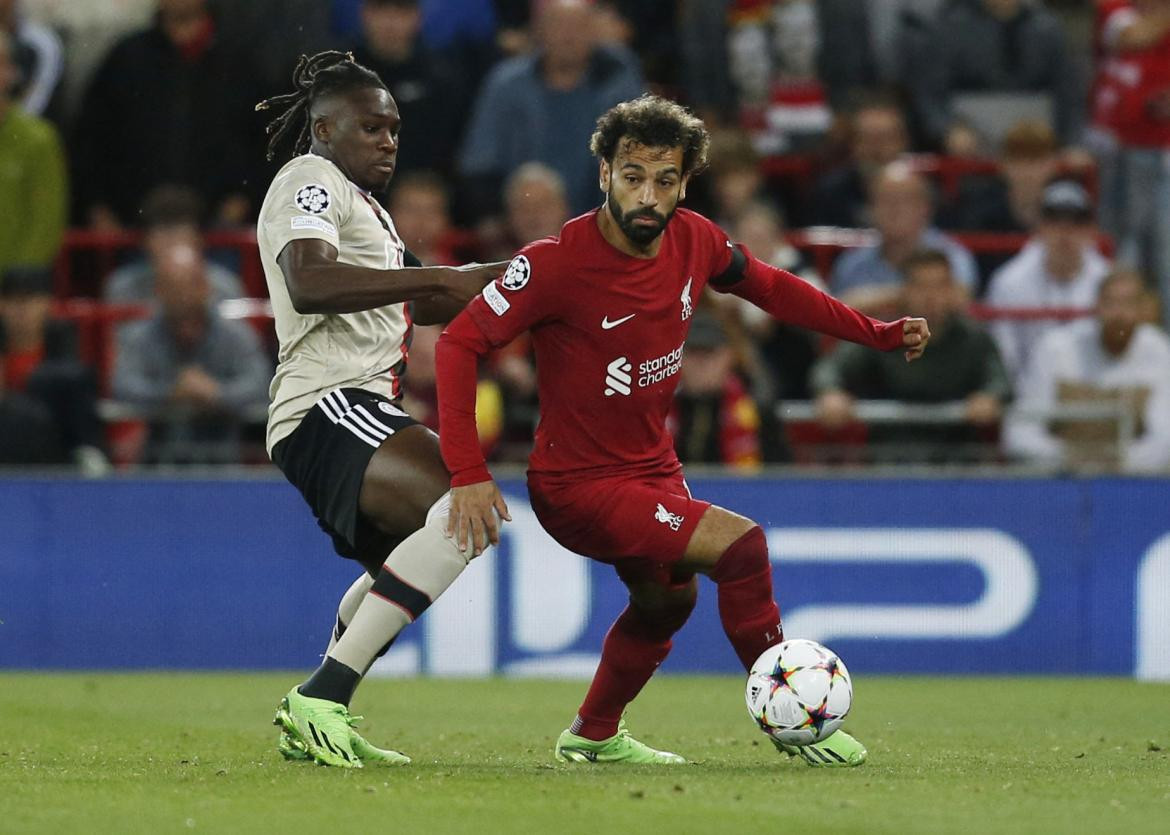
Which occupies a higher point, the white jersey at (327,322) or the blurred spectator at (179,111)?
the blurred spectator at (179,111)

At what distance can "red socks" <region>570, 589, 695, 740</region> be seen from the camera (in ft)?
20.9

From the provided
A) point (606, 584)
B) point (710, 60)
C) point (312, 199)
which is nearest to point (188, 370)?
point (606, 584)

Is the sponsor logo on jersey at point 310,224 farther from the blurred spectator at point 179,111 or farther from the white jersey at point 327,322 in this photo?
the blurred spectator at point 179,111

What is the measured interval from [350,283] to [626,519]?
109 cm

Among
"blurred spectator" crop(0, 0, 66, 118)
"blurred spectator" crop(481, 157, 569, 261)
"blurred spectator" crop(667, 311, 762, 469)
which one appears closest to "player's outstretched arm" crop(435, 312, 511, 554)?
"blurred spectator" crop(667, 311, 762, 469)

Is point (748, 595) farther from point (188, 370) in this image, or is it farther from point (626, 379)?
point (188, 370)

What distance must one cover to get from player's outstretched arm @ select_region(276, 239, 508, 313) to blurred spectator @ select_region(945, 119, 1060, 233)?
24.1ft

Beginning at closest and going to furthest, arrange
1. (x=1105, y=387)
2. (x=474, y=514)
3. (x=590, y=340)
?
1. (x=474, y=514)
2. (x=590, y=340)
3. (x=1105, y=387)

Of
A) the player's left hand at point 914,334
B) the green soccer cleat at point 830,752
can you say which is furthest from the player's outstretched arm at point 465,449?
the player's left hand at point 914,334

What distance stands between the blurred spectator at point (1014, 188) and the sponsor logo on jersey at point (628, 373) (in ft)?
23.3

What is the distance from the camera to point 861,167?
42.1 ft

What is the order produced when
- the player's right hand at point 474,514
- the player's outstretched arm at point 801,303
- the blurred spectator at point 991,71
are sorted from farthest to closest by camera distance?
the blurred spectator at point 991,71
the player's outstretched arm at point 801,303
the player's right hand at point 474,514

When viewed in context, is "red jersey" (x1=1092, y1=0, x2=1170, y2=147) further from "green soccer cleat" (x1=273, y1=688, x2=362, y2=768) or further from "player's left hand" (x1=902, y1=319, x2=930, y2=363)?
"green soccer cleat" (x1=273, y1=688, x2=362, y2=768)

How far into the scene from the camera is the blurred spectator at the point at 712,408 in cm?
1071
